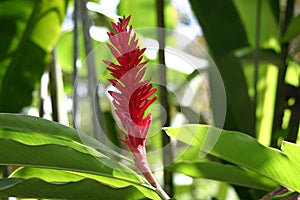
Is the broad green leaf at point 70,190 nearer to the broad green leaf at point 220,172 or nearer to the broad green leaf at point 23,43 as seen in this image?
the broad green leaf at point 220,172

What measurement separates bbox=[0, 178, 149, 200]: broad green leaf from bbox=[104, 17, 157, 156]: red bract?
0.19 ft

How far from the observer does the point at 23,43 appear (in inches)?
40.3

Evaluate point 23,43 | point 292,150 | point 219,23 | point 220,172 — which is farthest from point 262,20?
point 292,150

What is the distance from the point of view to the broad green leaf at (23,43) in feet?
3.31

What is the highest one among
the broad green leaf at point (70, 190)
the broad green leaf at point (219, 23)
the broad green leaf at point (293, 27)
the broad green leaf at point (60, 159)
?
the broad green leaf at point (219, 23)

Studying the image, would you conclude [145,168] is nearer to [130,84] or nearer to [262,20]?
[130,84]

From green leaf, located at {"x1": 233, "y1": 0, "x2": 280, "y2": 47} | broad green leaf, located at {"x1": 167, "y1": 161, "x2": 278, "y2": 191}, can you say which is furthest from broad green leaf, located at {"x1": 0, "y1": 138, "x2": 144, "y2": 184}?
green leaf, located at {"x1": 233, "y1": 0, "x2": 280, "y2": 47}

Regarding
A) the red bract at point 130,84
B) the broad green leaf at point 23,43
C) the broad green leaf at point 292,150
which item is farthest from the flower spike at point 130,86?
the broad green leaf at point 23,43

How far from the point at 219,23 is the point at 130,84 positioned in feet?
1.83

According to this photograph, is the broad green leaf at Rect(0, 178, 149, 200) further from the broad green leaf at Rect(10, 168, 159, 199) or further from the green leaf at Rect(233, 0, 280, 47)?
the green leaf at Rect(233, 0, 280, 47)

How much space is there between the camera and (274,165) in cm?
53

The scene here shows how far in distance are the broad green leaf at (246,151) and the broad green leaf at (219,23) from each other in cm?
45

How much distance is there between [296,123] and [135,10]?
0.60 m

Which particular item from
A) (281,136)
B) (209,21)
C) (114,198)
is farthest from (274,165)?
(209,21)
